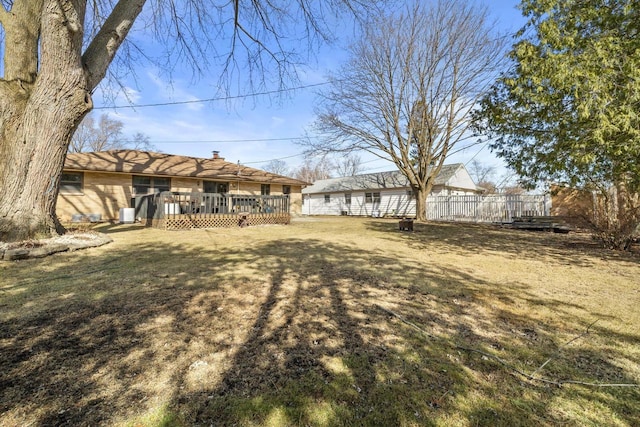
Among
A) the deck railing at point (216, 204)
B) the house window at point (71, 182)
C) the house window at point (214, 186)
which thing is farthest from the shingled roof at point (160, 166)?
the deck railing at point (216, 204)

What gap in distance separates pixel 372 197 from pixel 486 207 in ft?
33.9

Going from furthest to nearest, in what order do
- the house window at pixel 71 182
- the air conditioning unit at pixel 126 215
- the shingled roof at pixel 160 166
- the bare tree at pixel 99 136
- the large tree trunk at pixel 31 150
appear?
the bare tree at pixel 99 136 < the shingled roof at pixel 160 166 < the air conditioning unit at pixel 126 215 < the house window at pixel 71 182 < the large tree trunk at pixel 31 150

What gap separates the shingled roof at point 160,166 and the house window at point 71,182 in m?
0.49

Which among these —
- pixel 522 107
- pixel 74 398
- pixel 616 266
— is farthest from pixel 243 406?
pixel 522 107

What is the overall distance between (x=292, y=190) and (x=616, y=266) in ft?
60.6

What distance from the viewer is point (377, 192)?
Result: 26.0m

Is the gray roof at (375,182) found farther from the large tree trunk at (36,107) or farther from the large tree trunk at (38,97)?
the large tree trunk at (36,107)

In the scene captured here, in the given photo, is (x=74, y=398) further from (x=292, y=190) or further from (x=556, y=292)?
(x=292, y=190)

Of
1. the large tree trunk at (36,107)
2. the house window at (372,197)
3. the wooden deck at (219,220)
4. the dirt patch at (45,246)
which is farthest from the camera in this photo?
the house window at (372,197)

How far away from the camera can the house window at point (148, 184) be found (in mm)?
15227

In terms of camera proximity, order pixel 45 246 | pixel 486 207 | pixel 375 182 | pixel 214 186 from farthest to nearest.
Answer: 1. pixel 375 182
2. pixel 486 207
3. pixel 214 186
4. pixel 45 246

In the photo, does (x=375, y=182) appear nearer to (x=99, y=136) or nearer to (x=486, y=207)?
(x=486, y=207)

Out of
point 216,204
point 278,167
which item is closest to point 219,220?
point 216,204

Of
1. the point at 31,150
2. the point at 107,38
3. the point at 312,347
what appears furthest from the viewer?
the point at 107,38
